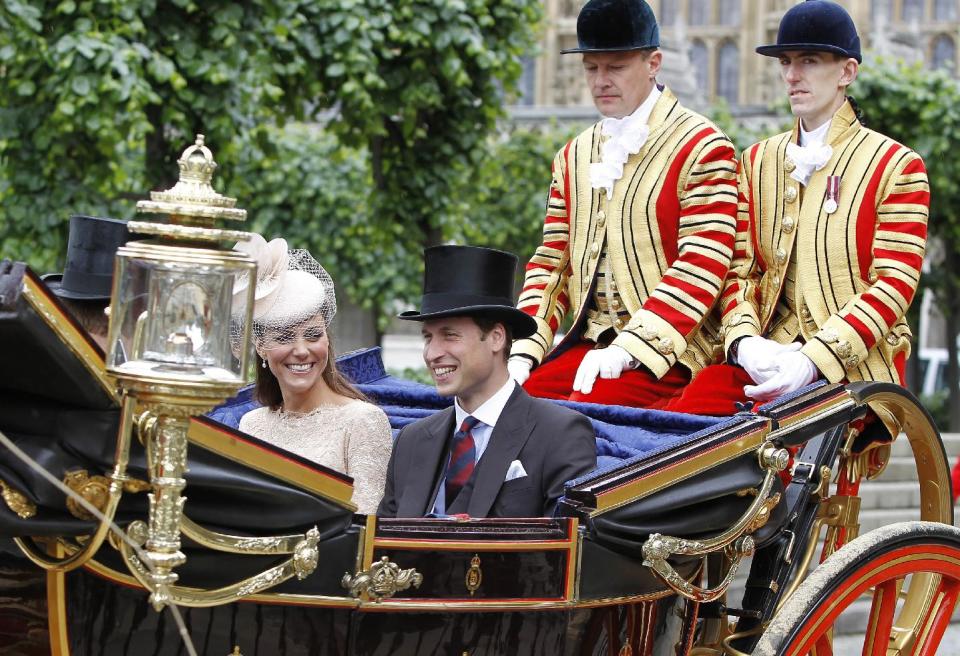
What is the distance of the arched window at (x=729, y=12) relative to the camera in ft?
156

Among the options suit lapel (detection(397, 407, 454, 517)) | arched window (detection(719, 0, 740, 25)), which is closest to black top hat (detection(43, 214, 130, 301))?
suit lapel (detection(397, 407, 454, 517))

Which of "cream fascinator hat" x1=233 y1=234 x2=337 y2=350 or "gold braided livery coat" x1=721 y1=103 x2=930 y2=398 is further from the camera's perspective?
"gold braided livery coat" x1=721 y1=103 x2=930 y2=398

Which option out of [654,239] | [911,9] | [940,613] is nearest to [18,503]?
[654,239]

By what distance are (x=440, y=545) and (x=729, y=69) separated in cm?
4607

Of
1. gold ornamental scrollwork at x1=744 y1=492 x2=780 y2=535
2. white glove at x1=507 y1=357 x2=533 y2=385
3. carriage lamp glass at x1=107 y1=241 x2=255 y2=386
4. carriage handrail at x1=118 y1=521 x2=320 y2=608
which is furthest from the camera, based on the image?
white glove at x1=507 y1=357 x2=533 y2=385

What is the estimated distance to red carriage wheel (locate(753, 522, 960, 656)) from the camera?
10.7 feet

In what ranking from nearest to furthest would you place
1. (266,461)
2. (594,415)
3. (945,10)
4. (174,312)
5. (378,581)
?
(174,312), (266,461), (378,581), (594,415), (945,10)

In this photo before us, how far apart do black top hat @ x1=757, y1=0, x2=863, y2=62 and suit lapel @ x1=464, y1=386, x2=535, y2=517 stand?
4.56 feet

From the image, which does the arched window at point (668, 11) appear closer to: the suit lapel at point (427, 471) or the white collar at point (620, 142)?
the white collar at point (620, 142)

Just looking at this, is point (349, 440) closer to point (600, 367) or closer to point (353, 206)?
point (600, 367)

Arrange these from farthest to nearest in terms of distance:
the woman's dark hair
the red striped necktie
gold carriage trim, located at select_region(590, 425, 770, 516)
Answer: the woman's dark hair
the red striped necktie
gold carriage trim, located at select_region(590, 425, 770, 516)

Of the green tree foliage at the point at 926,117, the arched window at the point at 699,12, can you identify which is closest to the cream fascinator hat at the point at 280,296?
the green tree foliage at the point at 926,117

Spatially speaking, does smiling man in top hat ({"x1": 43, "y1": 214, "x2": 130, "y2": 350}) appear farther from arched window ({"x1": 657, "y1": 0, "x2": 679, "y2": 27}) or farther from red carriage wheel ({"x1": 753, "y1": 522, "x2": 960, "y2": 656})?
arched window ({"x1": 657, "y1": 0, "x2": 679, "y2": 27})

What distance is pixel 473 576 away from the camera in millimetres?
2762
